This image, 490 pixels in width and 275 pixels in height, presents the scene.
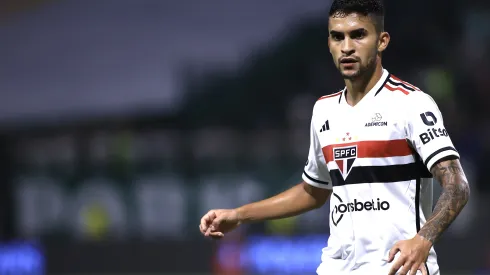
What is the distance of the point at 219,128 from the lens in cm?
1270

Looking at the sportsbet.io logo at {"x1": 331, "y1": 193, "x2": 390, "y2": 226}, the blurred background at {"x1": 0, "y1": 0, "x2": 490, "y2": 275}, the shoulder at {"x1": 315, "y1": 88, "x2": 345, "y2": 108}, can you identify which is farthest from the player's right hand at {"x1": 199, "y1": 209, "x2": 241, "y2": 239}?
the blurred background at {"x1": 0, "y1": 0, "x2": 490, "y2": 275}

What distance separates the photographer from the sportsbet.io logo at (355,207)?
3680mm

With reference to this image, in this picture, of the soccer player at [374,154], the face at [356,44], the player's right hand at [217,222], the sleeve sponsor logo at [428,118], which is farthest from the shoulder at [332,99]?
the player's right hand at [217,222]

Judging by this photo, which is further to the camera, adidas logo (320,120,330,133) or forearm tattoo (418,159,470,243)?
adidas logo (320,120,330,133)

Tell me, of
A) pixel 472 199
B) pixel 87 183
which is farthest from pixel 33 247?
pixel 472 199

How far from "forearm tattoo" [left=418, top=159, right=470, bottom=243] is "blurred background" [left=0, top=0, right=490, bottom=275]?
8.26 meters

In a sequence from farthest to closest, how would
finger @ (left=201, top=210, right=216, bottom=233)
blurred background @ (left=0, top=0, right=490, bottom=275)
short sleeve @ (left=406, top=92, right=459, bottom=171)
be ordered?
blurred background @ (left=0, top=0, right=490, bottom=275) < finger @ (left=201, top=210, right=216, bottom=233) < short sleeve @ (left=406, top=92, right=459, bottom=171)

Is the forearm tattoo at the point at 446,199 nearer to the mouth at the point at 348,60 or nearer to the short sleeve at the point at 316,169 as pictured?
the mouth at the point at 348,60

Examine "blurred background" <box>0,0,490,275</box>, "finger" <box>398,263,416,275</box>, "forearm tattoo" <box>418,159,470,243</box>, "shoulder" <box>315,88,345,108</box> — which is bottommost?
"blurred background" <box>0,0,490,275</box>

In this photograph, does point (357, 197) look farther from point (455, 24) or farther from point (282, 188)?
point (455, 24)

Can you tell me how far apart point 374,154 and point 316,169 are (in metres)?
0.56

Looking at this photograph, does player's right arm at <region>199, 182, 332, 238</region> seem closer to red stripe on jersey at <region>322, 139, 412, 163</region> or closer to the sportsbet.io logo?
the sportsbet.io logo

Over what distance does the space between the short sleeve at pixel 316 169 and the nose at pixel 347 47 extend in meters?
0.49

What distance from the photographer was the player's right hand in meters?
4.10
